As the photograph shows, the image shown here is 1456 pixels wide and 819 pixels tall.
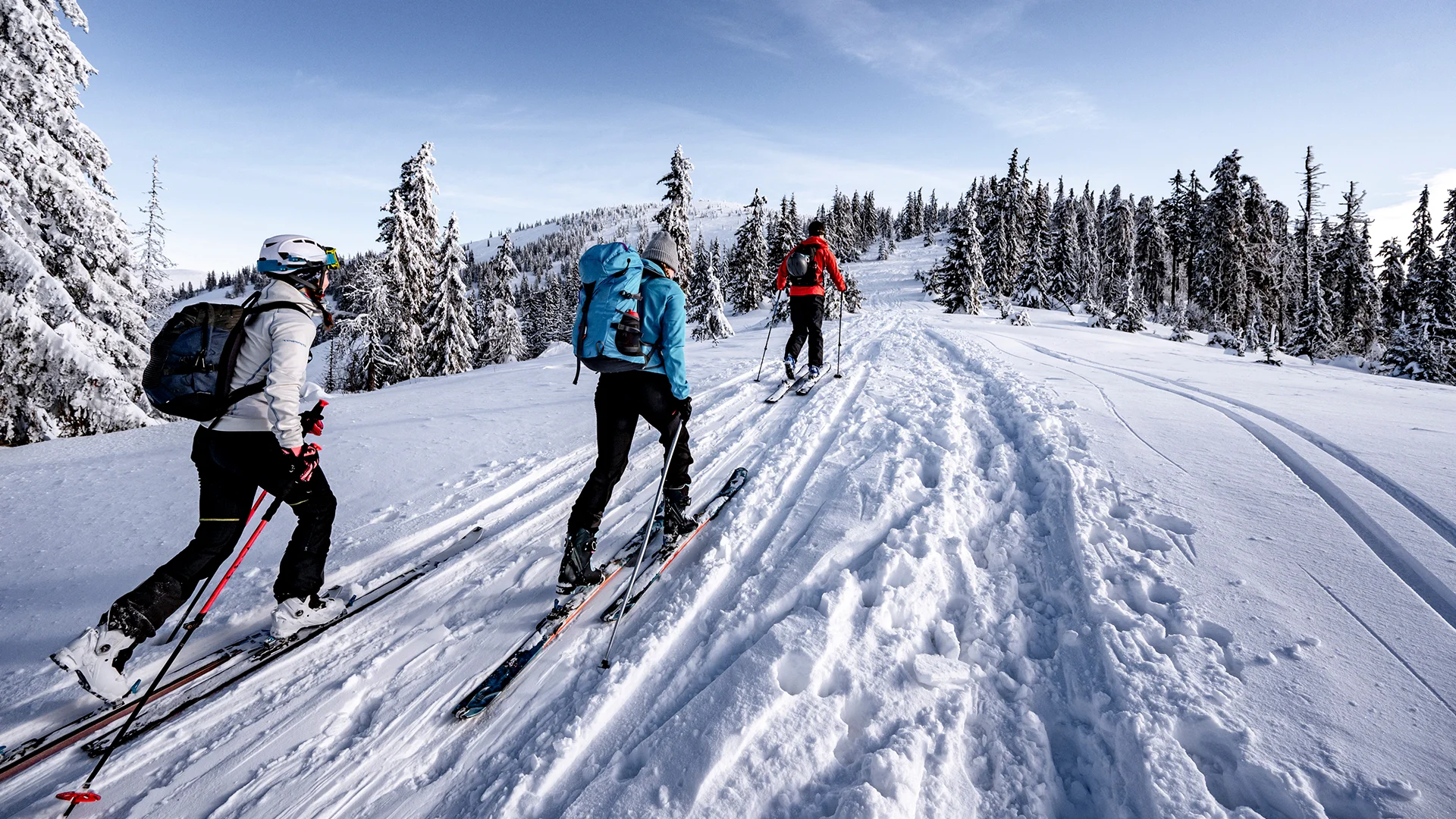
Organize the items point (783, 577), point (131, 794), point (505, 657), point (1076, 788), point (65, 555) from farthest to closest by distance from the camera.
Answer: point (65, 555), point (783, 577), point (505, 657), point (131, 794), point (1076, 788)

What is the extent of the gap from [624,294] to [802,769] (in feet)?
9.25

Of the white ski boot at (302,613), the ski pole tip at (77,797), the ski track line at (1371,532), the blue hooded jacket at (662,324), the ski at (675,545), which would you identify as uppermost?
the blue hooded jacket at (662,324)

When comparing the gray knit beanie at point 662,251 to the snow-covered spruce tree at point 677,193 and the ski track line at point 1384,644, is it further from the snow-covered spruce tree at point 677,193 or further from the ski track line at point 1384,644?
the snow-covered spruce tree at point 677,193

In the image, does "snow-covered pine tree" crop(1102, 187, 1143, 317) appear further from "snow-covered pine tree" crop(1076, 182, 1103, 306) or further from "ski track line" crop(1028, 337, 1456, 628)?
"ski track line" crop(1028, 337, 1456, 628)

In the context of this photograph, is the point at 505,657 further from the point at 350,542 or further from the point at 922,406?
the point at 922,406

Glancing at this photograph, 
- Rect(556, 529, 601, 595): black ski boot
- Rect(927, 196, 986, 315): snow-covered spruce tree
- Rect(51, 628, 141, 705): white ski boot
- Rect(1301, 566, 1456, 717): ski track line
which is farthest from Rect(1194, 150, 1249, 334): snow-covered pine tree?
Rect(51, 628, 141, 705): white ski boot

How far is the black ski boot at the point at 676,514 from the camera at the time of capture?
4.15m

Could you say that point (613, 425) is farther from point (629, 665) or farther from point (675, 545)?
point (629, 665)

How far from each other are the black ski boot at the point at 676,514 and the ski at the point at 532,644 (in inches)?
13.3

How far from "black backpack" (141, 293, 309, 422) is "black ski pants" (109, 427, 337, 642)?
198 millimetres

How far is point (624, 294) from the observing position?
3596mm

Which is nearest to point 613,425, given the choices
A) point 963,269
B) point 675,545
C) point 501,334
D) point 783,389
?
point 675,545

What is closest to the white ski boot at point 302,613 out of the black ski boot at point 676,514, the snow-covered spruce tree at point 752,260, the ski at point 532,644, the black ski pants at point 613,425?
the ski at point 532,644

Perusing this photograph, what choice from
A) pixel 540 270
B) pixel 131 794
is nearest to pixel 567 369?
pixel 131 794
